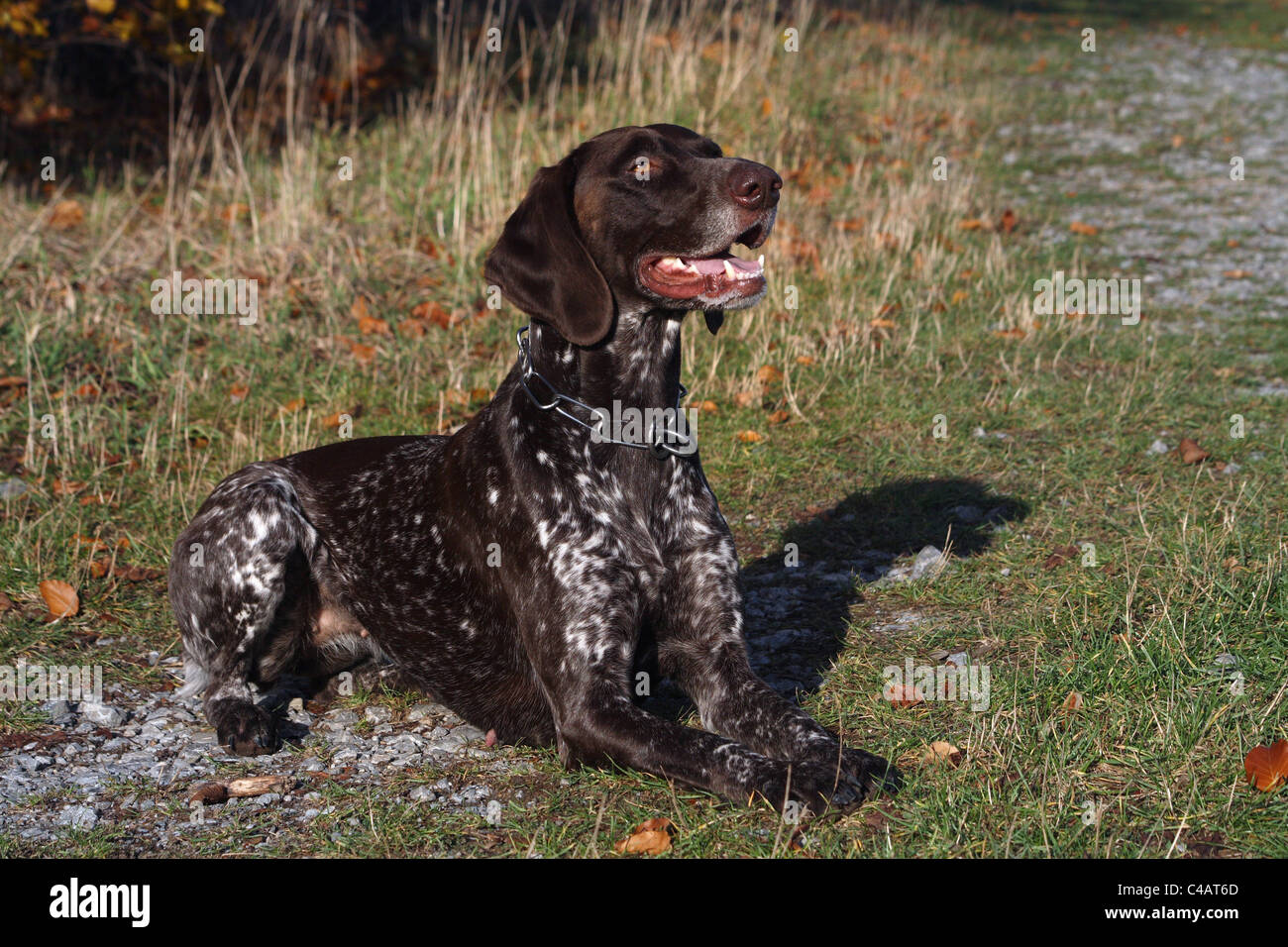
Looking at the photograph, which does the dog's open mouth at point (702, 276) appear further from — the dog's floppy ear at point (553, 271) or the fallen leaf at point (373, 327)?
the fallen leaf at point (373, 327)

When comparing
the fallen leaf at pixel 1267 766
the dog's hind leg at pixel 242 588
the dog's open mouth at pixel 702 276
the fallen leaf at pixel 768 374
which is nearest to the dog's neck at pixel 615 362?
the dog's open mouth at pixel 702 276

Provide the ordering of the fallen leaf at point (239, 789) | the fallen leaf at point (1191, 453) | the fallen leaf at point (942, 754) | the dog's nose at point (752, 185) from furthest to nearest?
the fallen leaf at point (1191, 453) < the dog's nose at point (752, 185) < the fallen leaf at point (239, 789) < the fallen leaf at point (942, 754)

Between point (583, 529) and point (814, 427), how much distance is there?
2691mm

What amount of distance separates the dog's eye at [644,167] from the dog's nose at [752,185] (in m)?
0.25

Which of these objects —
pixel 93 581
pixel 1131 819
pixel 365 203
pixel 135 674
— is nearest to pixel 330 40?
pixel 365 203

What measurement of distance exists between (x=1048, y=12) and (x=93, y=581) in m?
19.4

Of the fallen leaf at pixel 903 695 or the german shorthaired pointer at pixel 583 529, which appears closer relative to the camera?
the german shorthaired pointer at pixel 583 529

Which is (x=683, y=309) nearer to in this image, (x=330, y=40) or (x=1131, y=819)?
(x=1131, y=819)

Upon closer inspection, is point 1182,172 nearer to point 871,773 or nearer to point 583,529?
point 583,529

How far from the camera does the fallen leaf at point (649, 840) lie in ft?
10.3

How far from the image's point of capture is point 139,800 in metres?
3.63

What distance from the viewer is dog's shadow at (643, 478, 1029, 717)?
4281mm

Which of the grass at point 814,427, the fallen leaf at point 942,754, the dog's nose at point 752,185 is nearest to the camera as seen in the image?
the grass at point 814,427

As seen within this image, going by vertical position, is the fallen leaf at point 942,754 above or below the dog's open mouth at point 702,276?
below
